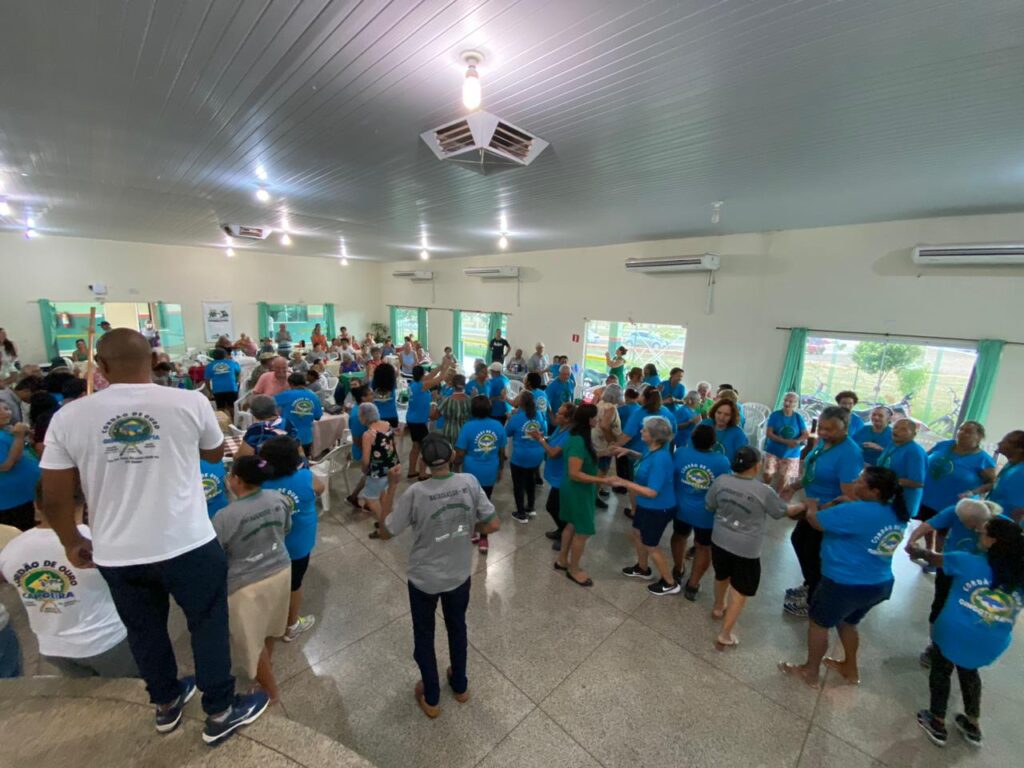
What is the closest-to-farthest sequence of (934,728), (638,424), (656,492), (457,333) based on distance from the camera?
(934,728), (656,492), (638,424), (457,333)

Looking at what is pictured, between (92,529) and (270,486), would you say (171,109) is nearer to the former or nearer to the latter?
(270,486)

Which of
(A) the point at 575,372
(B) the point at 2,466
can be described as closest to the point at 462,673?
(B) the point at 2,466

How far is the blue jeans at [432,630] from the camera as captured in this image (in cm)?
210

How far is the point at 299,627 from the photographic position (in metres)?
2.86

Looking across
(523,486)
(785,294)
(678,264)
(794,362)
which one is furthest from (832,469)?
(678,264)

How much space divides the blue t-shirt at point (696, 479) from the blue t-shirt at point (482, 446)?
1.56 meters

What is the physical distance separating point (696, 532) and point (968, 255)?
482 cm

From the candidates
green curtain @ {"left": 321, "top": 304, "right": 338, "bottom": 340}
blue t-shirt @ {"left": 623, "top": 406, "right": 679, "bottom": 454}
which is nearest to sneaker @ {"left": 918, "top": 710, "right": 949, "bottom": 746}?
blue t-shirt @ {"left": 623, "top": 406, "right": 679, "bottom": 454}

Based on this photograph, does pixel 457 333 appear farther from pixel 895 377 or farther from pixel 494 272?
pixel 895 377

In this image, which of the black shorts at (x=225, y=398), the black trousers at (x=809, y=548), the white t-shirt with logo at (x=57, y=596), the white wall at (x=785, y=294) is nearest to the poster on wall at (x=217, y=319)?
the black shorts at (x=225, y=398)

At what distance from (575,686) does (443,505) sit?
1579 millimetres

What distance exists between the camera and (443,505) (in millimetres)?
2033

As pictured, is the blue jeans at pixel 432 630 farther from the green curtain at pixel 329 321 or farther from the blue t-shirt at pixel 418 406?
the green curtain at pixel 329 321

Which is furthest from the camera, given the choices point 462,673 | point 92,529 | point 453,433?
point 453,433
